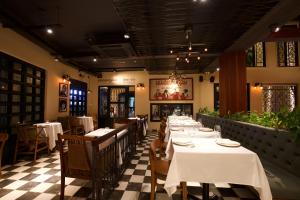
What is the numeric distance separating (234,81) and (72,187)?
16.1 feet

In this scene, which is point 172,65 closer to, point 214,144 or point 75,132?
point 75,132

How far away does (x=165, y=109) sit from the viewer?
966cm

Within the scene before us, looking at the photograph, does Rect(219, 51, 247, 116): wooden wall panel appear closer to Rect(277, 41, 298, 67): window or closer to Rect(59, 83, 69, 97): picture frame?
Rect(277, 41, 298, 67): window

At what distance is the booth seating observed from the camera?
1949 millimetres

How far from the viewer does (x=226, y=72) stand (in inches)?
219

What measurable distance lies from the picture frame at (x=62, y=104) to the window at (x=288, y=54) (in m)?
9.84

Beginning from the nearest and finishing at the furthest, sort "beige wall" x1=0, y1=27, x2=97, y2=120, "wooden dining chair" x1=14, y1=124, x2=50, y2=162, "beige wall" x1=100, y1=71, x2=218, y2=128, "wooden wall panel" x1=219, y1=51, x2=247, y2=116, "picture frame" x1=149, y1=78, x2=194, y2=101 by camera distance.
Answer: "wooden dining chair" x1=14, y1=124, x2=50, y2=162 → "beige wall" x1=0, y1=27, x2=97, y2=120 → "wooden wall panel" x1=219, y1=51, x2=247, y2=116 → "beige wall" x1=100, y1=71, x2=218, y2=128 → "picture frame" x1=149, y1=78, x2=194, y2=101

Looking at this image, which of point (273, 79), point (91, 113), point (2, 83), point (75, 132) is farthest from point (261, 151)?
point (91, 113)

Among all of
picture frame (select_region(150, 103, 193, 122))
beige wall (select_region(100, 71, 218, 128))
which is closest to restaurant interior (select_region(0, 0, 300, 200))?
beige wall (select_region(100, 71, 218, 128))

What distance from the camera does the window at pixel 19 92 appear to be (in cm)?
454

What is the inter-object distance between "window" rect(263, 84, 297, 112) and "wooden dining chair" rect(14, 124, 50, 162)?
30.9 ft

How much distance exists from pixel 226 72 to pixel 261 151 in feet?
10.5

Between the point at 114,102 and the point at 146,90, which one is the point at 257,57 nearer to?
the point at 146,90

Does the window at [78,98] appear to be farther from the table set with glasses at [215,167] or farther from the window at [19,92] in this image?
the table set with glasses at [215,167]
